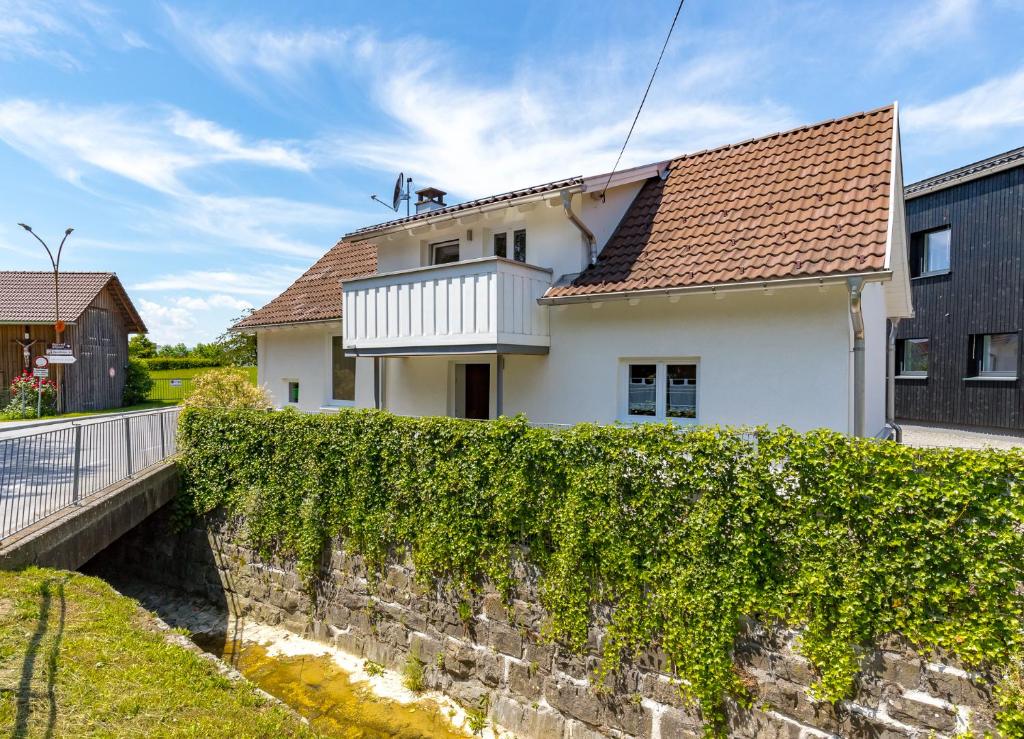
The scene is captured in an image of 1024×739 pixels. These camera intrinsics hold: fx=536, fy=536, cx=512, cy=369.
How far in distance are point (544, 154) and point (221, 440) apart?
840cm

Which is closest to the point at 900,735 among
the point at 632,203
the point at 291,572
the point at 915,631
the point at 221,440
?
the point at 915,631

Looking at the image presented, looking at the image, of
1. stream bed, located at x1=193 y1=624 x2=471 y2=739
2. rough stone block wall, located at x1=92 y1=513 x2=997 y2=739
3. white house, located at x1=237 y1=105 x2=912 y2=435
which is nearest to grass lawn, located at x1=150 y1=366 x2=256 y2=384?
white house, located at x1=237 y1=105 x2=912 y2=435

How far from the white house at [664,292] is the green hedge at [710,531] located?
120 inches

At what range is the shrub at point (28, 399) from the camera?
20234 mm

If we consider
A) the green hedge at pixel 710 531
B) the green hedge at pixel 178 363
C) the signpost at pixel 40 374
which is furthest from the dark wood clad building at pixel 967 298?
the green hedge at pixel 178 363

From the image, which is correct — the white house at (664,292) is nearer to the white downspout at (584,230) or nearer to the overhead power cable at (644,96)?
the white downspout at (584,230)

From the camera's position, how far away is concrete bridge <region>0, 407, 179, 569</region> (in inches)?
254

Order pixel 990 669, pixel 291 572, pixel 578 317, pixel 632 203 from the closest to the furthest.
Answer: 1. pixel 990 669
2. pixel 291 572
3. pixel 578 317
4. pixel 632 203

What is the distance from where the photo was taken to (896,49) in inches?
280

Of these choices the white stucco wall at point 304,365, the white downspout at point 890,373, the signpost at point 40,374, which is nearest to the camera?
the white stucco wall at point 304,365

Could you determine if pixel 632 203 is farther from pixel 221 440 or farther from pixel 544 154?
pixel 221 440

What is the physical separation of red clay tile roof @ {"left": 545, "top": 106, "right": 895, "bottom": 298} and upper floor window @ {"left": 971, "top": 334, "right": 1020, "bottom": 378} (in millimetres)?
11942

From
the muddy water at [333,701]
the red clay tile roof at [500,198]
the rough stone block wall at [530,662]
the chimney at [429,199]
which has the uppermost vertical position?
the chimney at [429,199]

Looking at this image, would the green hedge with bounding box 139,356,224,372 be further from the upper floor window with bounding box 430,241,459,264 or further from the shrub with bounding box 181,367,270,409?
the upper floor window with bounding box 430,241,459,264
